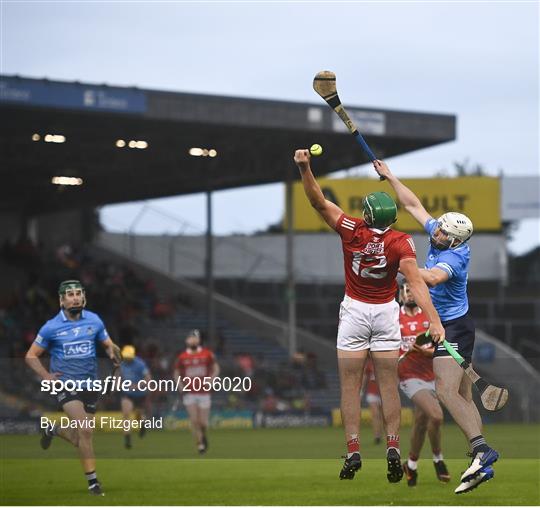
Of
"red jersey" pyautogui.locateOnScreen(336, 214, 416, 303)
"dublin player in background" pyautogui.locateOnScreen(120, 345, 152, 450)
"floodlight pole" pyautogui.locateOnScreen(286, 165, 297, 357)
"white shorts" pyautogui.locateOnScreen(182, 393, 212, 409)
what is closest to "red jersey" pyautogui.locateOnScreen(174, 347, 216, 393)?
"white shorts" pyautogui.locateOnScreen(182, 393, 212, 409)

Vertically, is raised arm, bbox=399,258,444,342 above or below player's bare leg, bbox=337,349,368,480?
above

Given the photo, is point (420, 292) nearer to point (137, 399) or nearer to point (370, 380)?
point (137, 399)

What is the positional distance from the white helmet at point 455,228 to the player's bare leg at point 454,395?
1297 mm

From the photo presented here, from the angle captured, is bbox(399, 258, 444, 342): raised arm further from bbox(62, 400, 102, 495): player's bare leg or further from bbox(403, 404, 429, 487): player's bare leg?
bbox(62, 400, 102, 495): player's bare leg

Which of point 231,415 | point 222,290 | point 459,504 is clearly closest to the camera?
point 459,504

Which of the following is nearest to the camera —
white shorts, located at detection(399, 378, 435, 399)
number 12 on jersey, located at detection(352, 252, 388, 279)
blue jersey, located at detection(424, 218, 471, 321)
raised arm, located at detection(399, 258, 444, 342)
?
raised arm, located at detection(399, 258, 444, 342)

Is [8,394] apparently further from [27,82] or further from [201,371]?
[27,82]

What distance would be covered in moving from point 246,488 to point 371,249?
7.02m

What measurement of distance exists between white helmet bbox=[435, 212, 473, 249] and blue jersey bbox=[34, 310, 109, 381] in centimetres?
536

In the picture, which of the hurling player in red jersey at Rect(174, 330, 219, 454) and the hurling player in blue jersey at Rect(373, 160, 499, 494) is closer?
the hurling player in blue jersey at Rect(373, 160, 499, 494)

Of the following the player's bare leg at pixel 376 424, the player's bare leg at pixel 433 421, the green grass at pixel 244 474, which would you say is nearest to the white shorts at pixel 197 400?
the green grass at pixel 244 474

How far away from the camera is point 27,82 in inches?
1377

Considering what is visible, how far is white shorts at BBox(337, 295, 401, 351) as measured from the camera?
43.0 ft

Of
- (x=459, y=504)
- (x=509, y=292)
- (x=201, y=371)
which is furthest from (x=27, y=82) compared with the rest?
(x=509, y=292)
